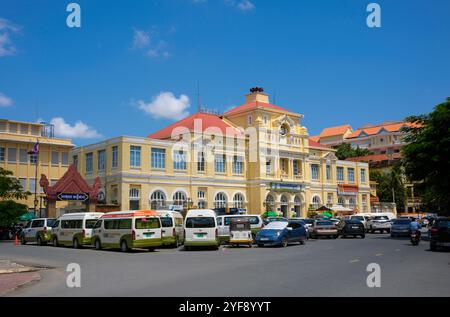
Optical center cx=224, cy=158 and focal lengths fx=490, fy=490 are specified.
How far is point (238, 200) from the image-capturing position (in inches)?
2324

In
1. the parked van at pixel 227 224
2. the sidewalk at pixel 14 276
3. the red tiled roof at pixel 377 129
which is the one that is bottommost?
the sidewalk at pixel 14 276

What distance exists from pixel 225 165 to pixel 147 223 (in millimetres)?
32830

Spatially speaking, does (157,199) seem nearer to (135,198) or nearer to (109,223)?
(135,198)

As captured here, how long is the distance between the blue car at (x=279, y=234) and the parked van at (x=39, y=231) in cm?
1406

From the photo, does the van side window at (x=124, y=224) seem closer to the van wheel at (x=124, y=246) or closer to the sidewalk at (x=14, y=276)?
the van wheel at (x=124, y=246)

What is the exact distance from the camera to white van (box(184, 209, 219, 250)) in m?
25.7

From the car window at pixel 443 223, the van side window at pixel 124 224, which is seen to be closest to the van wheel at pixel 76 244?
the van side window at pixel 124 224

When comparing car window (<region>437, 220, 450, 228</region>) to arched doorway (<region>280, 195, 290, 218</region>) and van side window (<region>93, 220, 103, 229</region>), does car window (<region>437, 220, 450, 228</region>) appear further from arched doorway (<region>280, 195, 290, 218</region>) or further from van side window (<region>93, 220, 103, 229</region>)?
arched doorway (<region>280, 195, 290, 218</region>)

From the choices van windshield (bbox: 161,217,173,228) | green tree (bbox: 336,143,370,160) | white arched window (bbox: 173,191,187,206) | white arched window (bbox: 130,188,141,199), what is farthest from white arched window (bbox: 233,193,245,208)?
green tree (bbox: 336,143,370,160)

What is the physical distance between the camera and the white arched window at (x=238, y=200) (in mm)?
58531

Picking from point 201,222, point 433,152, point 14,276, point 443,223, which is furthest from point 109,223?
point 433,152

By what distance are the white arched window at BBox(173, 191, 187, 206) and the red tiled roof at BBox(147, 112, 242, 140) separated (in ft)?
24.0

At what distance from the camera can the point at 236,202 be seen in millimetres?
58656
